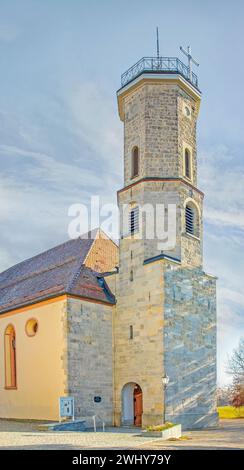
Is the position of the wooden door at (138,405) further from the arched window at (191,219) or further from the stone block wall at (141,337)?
the arched window at (191,219)

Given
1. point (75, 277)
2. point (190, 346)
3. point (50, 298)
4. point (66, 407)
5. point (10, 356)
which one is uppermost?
point (75, 277)

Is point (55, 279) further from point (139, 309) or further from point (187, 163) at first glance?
point (187, 163)

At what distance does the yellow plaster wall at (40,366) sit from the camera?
66.3ft

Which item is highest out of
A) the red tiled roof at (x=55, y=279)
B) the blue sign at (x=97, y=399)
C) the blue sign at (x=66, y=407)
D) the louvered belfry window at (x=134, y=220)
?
the louvered belfry window at (x=134, y=220)

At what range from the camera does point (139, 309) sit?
21.5 meters

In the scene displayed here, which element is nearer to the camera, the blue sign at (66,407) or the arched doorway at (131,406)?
the blue sign at (66,407)

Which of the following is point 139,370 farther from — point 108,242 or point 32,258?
point 32,258

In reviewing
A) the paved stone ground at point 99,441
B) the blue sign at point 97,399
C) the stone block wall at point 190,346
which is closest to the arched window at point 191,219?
the stone block wall at point 190,346

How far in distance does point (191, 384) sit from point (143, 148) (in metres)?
11.4

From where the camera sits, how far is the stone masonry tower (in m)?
20.4

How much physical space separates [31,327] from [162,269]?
709 cm

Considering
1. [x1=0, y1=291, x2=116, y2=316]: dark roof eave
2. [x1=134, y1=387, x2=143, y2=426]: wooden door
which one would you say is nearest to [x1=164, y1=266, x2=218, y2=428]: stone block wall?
[x1=134, y1=387, x2=143, y2=426]: wooden door

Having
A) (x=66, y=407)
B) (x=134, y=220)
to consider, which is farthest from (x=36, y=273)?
(x=66, y=407)
